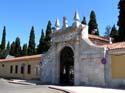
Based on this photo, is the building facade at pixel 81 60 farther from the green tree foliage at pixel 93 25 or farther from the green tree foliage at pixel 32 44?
the green tree foliage at pixel 32 44

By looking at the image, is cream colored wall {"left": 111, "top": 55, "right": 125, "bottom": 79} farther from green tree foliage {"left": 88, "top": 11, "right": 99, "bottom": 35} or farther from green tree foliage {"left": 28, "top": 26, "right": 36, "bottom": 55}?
green tree foliage {"left": 28, "top": 26, "right": 36, "bottom": 55}

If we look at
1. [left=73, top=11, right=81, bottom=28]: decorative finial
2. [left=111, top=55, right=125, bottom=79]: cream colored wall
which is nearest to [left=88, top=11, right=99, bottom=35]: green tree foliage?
[left=73, top=11, right=81, bottom=28]: decorative finial

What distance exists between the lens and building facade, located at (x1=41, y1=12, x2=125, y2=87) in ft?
75.0

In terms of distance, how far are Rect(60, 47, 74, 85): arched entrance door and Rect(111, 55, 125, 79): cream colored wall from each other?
743 cm

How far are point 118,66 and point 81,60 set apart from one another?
5.11 metres

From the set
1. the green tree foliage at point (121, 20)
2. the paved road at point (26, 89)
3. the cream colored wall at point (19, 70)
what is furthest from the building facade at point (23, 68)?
the paved road at point (26, 89)

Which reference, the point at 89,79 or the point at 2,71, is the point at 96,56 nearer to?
the point at 89,79

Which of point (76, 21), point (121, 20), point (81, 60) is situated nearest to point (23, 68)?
point (76, 21)

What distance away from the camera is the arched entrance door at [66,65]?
98.6ft

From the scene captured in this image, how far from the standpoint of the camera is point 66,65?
31.7m

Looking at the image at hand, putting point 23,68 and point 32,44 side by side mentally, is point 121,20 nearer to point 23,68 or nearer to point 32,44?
point 23,68

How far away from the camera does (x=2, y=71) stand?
51.2 metres

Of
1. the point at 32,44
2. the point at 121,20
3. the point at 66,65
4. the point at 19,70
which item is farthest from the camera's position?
the point at 32,44

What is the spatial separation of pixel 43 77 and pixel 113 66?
13.0 metres
